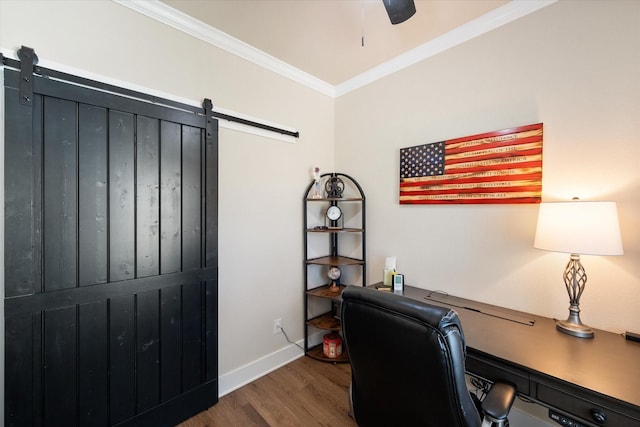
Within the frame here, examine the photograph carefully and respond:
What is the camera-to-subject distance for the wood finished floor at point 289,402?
176cm

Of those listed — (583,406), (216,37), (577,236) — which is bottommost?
(583,406)

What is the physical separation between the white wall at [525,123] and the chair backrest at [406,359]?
114 centimetres

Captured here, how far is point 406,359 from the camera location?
3.00 feet

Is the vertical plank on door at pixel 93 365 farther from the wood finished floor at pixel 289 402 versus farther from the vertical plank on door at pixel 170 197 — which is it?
the wood finished floor at pixel 289 402

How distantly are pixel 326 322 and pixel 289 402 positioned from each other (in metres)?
0.76

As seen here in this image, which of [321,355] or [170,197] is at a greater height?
[170,197]

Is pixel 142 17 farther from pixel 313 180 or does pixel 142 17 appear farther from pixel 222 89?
pixel 313 180

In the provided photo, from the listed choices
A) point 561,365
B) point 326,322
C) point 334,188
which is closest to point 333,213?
point 334,188

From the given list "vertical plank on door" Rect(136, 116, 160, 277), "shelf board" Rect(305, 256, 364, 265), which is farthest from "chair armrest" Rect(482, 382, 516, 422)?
"vertical plank on door" Rect(136, 116, 160, 277)

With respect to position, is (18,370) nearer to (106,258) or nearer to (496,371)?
(106,258)

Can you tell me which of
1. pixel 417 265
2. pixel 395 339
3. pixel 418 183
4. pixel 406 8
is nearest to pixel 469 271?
pixel 417 265

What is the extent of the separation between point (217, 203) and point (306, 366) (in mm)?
1602

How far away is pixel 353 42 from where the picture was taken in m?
2.05

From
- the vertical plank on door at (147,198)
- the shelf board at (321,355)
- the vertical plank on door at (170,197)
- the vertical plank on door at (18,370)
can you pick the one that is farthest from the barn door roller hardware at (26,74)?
the shelf board at (321,355)
